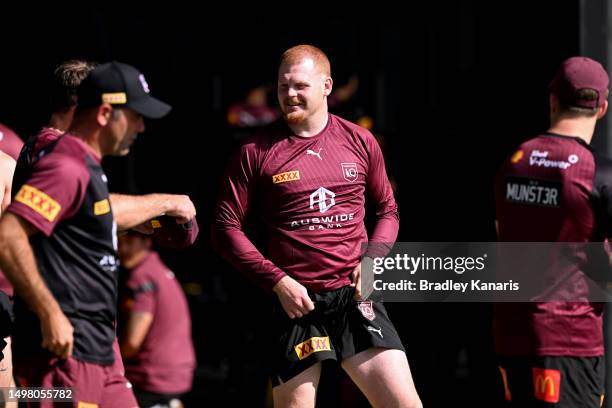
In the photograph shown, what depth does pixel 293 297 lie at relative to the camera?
5.80 m

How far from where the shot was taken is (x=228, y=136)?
11375 millimetres

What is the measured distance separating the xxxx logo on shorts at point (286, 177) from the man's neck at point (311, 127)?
9.1 inches

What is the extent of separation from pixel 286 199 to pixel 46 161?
155 cm

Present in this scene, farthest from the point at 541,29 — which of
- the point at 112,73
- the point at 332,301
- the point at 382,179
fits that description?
the point at 112,73

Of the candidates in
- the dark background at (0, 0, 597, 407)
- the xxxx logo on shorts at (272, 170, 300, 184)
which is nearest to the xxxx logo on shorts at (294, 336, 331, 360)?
the xxxx logo on shorts at (272, 170, 300, 184)

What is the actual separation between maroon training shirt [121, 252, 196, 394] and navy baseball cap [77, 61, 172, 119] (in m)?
3.56

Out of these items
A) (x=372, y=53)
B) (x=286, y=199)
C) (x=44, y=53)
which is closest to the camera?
(x=286, y=199)

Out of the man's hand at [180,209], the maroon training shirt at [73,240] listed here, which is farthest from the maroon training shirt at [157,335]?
the maroon training shirt at [73,240]

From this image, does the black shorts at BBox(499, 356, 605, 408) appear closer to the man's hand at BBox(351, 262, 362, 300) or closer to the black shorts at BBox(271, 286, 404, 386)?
the black shorts at BBox(271, 286, 404, 386)

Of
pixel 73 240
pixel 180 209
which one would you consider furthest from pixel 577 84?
pixel 73 240

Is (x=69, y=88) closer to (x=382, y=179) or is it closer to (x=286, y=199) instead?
(x=286, y=199)

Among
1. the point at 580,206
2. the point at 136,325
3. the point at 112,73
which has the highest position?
the point at 112,73

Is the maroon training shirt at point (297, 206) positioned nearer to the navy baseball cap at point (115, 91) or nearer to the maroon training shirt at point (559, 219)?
the maroon training shirt at point (559, 219)

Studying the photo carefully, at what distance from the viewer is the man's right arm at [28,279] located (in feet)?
15.0
